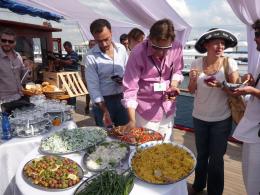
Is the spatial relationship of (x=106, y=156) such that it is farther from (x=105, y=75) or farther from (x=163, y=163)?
(x=105, y=75)

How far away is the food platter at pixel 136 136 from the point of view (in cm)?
177

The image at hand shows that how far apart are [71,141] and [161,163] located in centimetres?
67

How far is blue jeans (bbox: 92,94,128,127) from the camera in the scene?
2.43 meters

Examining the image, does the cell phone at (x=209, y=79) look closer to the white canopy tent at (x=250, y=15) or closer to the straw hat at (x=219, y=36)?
the straw hat at (x=219, y=36)

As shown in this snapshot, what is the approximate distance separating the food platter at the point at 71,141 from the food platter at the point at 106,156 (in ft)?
0.36

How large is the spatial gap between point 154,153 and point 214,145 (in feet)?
2.44

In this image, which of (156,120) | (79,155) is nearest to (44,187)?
(79,155)

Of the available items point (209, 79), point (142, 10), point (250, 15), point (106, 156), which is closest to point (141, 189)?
point (106, 156)

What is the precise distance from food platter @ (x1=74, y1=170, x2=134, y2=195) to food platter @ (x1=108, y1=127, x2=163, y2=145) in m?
0.43

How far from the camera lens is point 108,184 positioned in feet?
4.14

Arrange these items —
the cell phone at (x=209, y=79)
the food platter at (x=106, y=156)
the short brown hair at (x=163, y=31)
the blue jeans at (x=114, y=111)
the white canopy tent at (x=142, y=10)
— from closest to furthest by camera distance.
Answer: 1. the food platter at (x=106, y=156)
2. the short brown hair at (x=163, y=31)
3. the cell phone at (x=209, y=79)
4. the blue jeans at (x=114, y=111)
5. the white canopy tent at (x=142, y=10)

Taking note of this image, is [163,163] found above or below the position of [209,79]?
below

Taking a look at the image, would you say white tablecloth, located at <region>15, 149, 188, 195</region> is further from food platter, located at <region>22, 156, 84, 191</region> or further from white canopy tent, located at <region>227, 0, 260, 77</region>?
white canopy tent, located at <region>227, 0, 260, 77</region>

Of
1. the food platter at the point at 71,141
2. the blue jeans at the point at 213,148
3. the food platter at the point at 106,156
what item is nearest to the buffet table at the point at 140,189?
the food platter at the point at 106,156
